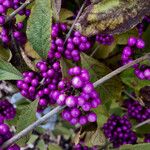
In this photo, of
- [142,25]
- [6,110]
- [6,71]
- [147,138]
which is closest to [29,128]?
[6,71]

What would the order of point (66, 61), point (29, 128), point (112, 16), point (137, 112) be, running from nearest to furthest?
point (29, 128)
point (112, 16)
point (66, 61)
point (137, 112)

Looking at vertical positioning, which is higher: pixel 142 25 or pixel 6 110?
pixel 142 25

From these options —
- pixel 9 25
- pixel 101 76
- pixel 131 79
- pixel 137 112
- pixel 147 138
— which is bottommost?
pixel 147 138

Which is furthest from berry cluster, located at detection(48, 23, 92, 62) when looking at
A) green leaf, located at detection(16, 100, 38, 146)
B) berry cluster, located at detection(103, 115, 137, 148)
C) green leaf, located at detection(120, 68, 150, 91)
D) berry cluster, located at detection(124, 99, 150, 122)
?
berry cluster, located at detection(124, 99, 150, 122)

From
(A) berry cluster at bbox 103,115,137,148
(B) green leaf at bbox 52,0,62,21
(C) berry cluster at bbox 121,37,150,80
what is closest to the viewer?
(C) berry cluster at bbox 121,37,150,80

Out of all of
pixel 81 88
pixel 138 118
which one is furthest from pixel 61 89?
pixel 138 118

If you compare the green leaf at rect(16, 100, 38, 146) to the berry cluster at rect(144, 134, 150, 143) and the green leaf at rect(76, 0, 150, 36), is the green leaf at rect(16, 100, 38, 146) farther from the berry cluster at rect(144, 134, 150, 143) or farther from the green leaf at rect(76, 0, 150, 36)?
the berry cluster at rect(144, 134, 150, 143)

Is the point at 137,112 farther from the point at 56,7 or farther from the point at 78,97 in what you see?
the point at 78,97
